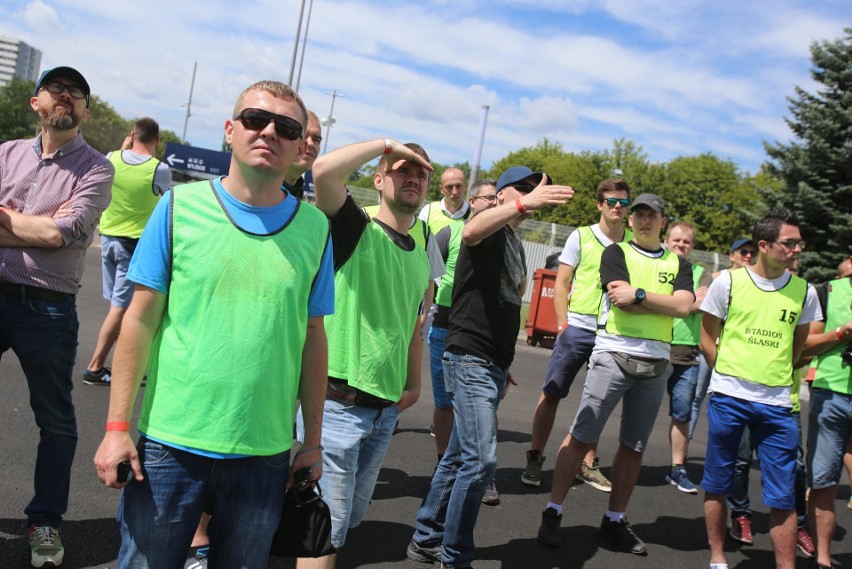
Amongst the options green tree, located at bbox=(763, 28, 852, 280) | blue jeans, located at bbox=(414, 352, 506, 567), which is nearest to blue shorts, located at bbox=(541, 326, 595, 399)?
blue jeans, located at bbox=(414, 352, 506, 567)

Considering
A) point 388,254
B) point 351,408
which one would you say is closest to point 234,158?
point 388,254

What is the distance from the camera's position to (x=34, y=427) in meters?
5.29

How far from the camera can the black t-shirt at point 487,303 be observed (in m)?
4.04

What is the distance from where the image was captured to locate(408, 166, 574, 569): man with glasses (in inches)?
152

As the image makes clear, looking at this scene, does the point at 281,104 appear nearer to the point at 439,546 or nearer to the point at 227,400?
the point at 227,400

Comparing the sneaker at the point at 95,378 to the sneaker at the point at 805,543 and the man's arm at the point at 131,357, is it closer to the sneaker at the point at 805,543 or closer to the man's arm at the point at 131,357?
the man's arm at the point at 131,357

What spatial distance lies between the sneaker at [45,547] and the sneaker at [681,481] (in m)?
4.86

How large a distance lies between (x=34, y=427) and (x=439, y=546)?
122 inches

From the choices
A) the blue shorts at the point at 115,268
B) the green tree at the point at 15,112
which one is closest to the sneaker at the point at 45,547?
the blue shorts at the point at 115,268

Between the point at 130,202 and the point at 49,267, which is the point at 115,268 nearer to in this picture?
the point at 130,202

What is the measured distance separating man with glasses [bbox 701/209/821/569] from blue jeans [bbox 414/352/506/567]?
56.2 inches

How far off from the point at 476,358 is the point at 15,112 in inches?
2675

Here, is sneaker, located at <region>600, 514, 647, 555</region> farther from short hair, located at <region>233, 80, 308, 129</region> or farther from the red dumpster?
the red dumpster

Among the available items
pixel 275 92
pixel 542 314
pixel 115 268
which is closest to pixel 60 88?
pixel 275 92
